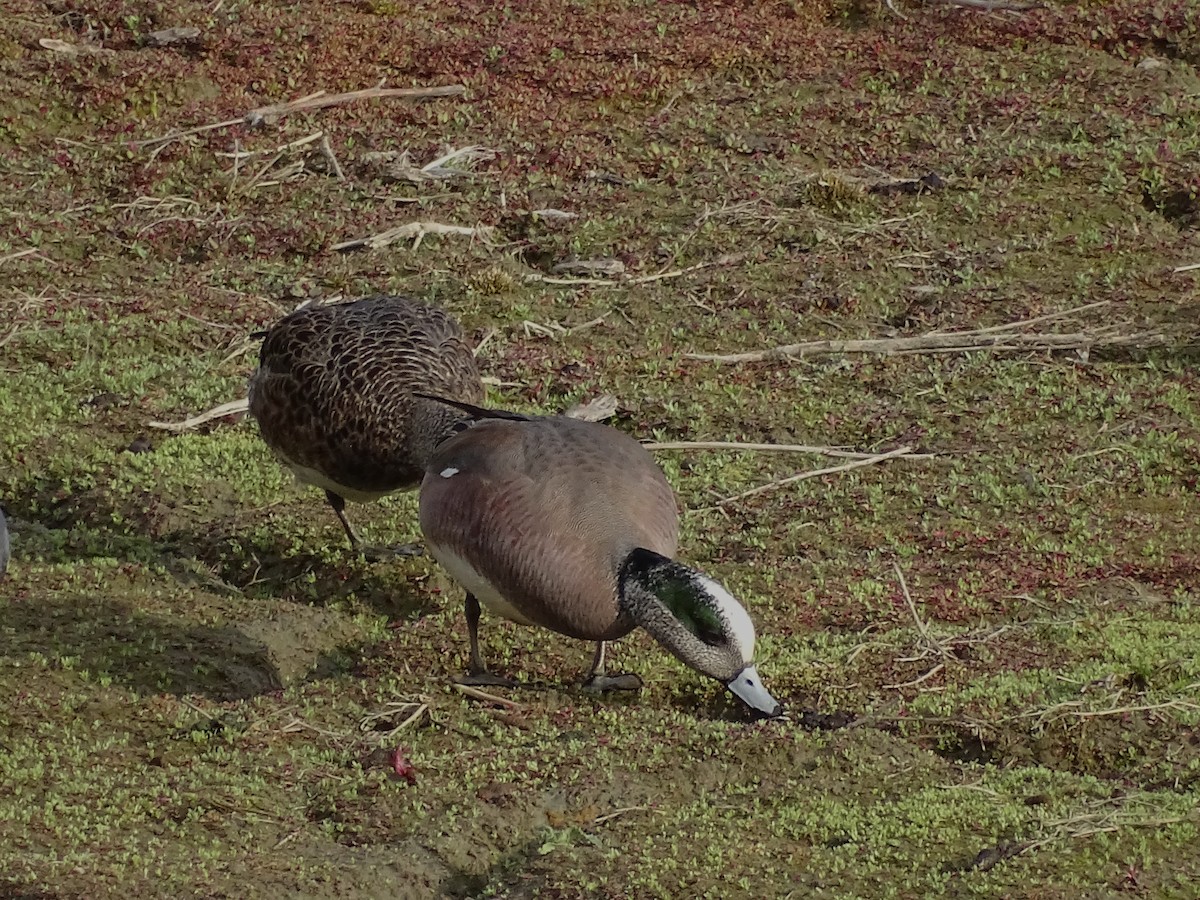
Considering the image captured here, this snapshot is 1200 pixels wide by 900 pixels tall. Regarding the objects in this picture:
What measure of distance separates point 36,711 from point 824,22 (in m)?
8.37

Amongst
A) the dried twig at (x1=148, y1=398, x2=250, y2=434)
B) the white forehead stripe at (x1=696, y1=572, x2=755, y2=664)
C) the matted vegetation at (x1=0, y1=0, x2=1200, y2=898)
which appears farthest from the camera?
the dried twig at (x1=148, y1=398, x2=250, y2=434)

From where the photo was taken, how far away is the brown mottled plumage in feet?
21.3

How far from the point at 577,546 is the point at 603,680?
1.93 feet

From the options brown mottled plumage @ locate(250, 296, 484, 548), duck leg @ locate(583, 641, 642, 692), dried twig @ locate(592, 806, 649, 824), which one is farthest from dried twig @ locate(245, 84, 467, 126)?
dried twig @ locate(592, 806, 649, 824)

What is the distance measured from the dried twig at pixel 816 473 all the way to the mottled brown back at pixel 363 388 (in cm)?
117

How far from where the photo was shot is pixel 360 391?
661 cm

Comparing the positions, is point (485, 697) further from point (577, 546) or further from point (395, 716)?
point (577, 546)

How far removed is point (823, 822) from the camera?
4684 millimetres

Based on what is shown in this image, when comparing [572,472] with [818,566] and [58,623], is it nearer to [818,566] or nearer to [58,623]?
[818,566]

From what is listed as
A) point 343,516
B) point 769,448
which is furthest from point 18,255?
point 769,448

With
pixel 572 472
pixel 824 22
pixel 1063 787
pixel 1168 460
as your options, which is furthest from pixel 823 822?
pixel 824 22

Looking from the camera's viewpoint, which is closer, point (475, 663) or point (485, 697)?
point (485, 697)

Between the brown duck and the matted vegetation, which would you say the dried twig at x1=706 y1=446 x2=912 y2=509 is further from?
the brown duck

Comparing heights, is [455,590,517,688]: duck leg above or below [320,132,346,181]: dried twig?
above
